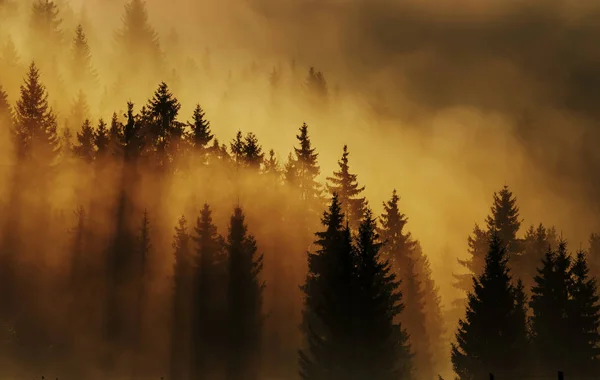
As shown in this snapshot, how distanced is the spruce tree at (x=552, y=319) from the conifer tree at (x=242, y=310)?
2269 centimetres

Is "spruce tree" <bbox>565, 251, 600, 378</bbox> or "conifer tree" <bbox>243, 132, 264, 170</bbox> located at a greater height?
"conifer tree" <bbox>243, 132, 264, 170</bbox>

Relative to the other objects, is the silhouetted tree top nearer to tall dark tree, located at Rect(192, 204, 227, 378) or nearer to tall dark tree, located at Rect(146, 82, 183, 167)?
tall dark tree, located at Rect(146, 82, 183, 167)

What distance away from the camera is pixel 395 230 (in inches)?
3701

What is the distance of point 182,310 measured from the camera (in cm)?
8119

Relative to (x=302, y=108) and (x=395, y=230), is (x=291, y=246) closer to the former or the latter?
(x=395, y=230)

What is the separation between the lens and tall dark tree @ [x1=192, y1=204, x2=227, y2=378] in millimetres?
72688

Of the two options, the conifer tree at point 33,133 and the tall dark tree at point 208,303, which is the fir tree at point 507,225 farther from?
the conifer tree at point 33,133

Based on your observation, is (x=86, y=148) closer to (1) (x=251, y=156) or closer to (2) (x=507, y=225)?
(1) (x=251, y=156)

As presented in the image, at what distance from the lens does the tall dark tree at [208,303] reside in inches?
2862

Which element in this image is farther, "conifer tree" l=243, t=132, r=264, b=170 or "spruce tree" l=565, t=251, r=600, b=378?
"conifer tree" l=243, t=132, r=264, b=170

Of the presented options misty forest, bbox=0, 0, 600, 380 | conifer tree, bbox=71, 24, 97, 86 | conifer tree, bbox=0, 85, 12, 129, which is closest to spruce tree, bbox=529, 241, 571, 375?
misty forest, bbox=0, 0, 600, 380

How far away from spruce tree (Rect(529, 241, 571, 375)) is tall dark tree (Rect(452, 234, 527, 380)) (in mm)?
4329

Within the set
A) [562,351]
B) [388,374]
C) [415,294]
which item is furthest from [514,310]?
[415,294]

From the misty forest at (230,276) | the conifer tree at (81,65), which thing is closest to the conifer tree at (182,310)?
A: the misty forest at (230,276)
